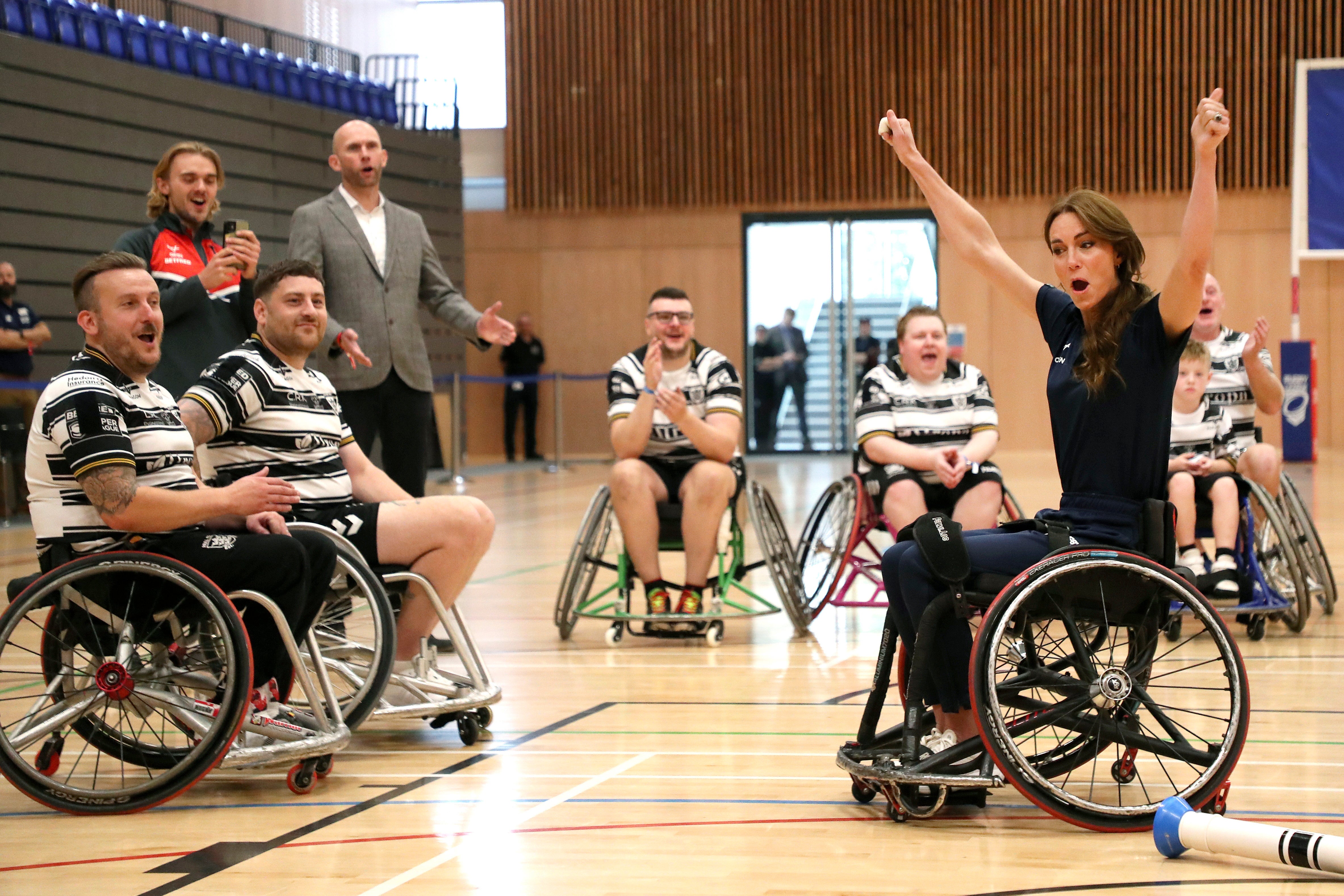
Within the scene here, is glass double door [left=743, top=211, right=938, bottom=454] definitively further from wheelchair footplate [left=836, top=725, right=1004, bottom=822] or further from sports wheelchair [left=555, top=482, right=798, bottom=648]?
wheelchair footplate [left=836, top=725, right=1004, bottom=822]

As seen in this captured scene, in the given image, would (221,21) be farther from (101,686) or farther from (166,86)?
(101,686)

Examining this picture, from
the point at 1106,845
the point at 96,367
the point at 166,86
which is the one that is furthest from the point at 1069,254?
the point at 166,86

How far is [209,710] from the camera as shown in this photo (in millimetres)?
2430

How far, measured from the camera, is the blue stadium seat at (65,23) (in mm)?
8406

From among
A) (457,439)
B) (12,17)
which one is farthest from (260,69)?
(457,439)

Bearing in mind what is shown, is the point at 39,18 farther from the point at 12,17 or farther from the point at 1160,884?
the point at 1160,884

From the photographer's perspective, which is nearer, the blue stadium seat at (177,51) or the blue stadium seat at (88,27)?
the blue stadium seat at (88,27)

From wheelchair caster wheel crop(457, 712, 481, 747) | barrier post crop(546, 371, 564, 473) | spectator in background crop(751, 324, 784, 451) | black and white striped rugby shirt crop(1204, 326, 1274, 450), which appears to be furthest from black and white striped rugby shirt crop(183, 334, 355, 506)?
spectator in background crop(751, 324, 784, 451)

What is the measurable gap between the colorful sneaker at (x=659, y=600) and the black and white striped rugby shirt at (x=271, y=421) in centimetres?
150

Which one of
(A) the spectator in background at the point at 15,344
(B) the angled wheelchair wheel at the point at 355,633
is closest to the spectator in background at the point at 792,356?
(A) the spectator in background at the point at 15,344

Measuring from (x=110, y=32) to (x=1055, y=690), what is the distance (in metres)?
8.37

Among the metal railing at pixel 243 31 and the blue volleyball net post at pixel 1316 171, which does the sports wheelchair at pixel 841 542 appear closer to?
the metal railing at pixel 243 31

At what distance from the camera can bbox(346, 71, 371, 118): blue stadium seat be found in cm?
1118

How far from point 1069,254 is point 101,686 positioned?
177 cm
